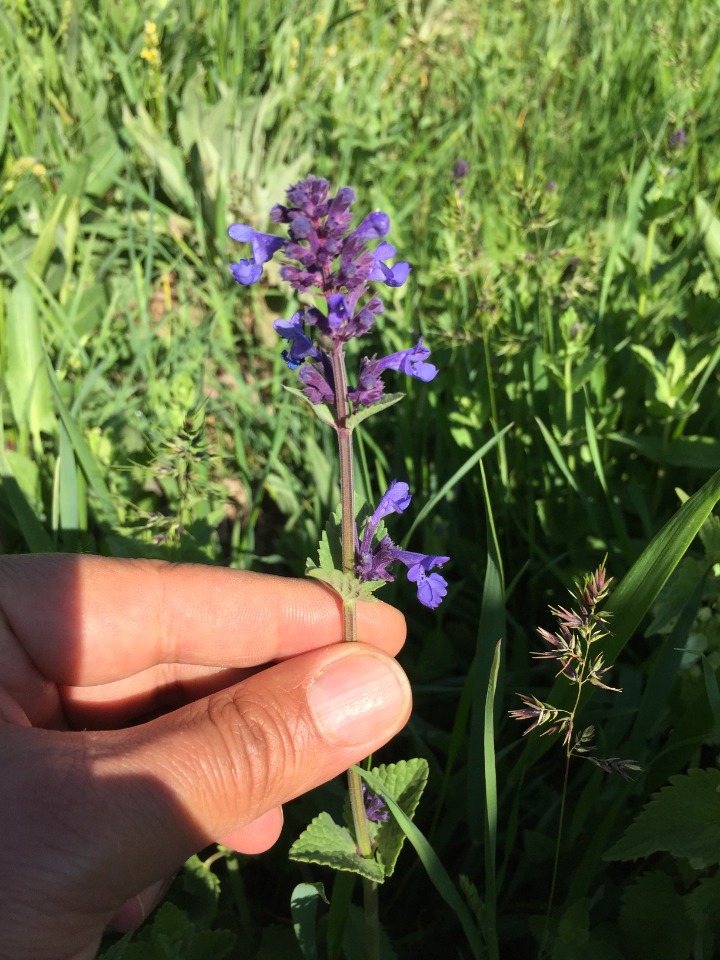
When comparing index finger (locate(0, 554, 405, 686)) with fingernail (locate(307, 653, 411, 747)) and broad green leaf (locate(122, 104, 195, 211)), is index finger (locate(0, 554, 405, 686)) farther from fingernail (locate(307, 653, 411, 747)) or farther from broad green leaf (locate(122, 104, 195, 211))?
broad green leaf (locate(122, 104, 195, 211))

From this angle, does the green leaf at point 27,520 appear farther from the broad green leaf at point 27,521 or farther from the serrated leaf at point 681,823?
the serrated leaf at point 681,823

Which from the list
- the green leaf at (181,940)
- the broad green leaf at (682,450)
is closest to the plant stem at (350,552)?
the green leaf at (181,940)

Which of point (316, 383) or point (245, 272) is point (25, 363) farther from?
point (316, 383)

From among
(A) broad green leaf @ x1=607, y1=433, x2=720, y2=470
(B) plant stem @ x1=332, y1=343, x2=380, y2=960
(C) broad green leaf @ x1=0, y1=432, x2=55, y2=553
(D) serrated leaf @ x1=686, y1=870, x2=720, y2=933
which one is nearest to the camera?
(B) plant stem @ x1=332, y1=343, x2=380, y2=960

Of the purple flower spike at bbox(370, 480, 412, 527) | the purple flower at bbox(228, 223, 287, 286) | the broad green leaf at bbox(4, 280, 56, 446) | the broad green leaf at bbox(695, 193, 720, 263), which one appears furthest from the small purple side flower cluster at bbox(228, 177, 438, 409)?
the broad green leaf at bbox(695, 193, 720, 263)

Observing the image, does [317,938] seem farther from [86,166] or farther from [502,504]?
[86,166]

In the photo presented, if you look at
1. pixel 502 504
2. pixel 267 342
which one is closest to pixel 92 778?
pixel 502 504
